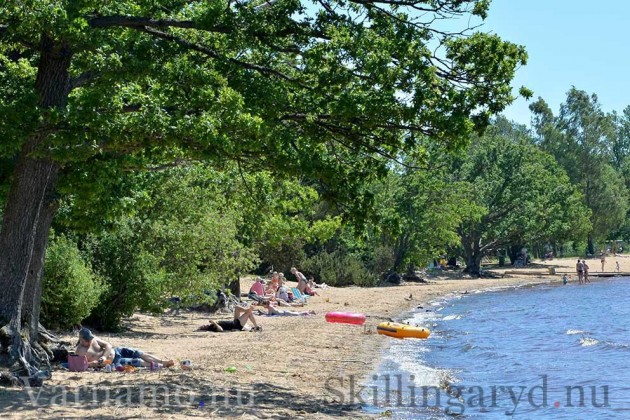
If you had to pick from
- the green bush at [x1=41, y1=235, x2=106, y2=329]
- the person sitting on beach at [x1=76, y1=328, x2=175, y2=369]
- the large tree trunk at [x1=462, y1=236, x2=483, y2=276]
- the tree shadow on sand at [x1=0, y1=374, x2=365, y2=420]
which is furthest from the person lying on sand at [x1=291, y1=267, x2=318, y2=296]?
the large tree trunk at [x1=462, y1=236, x2=483, y2=276]

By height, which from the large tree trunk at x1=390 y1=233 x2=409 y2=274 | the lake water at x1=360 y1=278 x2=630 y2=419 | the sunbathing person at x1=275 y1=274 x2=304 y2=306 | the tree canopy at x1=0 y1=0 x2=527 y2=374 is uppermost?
the tree canopy at x1=0 y1=0 x2=527 y2=374

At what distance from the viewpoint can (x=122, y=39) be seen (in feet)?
40.3

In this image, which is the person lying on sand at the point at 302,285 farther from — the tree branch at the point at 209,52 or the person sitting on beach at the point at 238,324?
the tree branch at the point at 209,52

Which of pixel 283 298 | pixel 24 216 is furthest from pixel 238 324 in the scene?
pixel 24 216

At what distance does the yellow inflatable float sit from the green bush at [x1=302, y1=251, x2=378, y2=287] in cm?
2182

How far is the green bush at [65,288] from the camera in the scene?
58.5 feet

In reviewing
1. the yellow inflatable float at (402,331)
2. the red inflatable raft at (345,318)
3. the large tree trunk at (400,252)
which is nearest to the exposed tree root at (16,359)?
the yellow inflatable float at (402,331)

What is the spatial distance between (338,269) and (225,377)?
109 feet

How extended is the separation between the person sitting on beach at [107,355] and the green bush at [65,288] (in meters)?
3.55

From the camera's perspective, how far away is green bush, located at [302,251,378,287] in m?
46.2

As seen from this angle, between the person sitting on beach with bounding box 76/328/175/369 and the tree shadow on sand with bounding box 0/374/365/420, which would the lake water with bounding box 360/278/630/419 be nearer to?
the tree shadow on sand with bounding box 0/374/365/420

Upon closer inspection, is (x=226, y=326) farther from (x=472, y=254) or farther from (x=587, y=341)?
(x=472, y=254)

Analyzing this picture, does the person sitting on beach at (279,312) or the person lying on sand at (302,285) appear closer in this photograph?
the person sitting on beach at (279,312)

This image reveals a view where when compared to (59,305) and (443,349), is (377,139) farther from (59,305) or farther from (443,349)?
(443,349)
